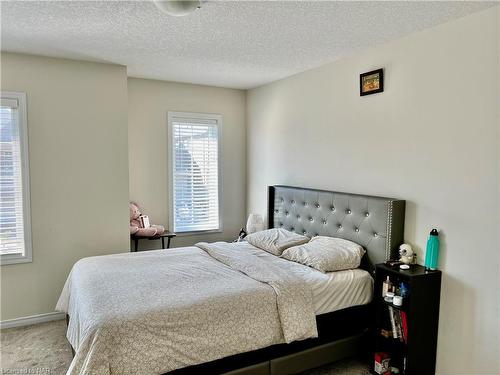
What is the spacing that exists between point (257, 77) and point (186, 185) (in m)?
1.60

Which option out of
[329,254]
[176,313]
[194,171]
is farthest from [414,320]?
[194,171]

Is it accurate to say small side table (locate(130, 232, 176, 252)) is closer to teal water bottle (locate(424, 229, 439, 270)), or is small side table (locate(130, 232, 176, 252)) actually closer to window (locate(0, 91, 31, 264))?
window (locate(0, 91, 31, 264))

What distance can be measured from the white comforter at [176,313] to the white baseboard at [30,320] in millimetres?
723

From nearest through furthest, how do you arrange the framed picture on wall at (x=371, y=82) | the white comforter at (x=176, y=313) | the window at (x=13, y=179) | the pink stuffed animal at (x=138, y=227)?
the white comforter at (x=176, y=313), the framed picture on wall at (x=371, y=82), the window at (x=13, y=179), the pink stuffed animal at (x=138, y=227)

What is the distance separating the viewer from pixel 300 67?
3648mm

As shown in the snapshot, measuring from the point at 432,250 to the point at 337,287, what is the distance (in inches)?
27.9

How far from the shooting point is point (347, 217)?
3137 millimetres

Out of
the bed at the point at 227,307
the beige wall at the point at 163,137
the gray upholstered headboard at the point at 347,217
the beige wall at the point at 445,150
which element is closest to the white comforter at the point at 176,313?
the bed at the point at 227,307

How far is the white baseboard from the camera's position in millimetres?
3343

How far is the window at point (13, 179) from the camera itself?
10.8 ft

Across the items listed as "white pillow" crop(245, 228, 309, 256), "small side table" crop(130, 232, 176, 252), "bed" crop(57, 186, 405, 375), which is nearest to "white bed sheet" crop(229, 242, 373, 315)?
"bed" crop(57, 186, 405, 375)

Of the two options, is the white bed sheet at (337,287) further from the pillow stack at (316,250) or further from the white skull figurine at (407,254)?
the white skull figurine at (407,254)

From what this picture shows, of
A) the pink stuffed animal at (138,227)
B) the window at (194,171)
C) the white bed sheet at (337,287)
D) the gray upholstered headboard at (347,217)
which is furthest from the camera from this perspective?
the window at (194,171)

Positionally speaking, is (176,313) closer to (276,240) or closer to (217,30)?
(276,240)
